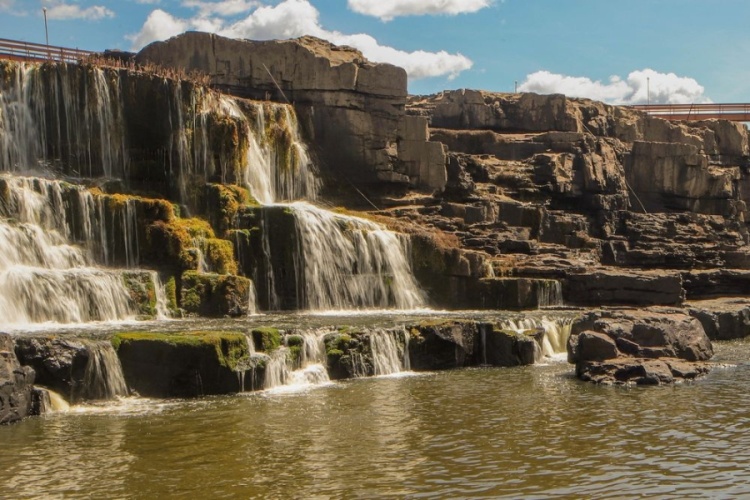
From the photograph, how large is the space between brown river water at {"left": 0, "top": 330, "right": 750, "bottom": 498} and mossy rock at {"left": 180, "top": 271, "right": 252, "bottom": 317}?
8.76 metres

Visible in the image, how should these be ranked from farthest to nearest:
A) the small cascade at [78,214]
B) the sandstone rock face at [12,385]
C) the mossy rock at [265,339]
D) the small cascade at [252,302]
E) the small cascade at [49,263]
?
the small cascade at [252,302]
the small cascade at [78,214]
the small cascade at [49,263]
the mossy rock at [265,339]
the sandstone rock face at [12,385]

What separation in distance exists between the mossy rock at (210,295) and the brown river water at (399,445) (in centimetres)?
876

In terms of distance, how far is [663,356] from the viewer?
24.8 metres

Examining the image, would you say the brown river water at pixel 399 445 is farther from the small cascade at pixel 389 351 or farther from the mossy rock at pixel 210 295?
the mossy rock at pixel 210 295

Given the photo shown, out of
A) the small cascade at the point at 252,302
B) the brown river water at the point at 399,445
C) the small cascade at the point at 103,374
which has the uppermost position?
the small cascade at the point at 252,302

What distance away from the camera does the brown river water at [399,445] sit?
13.8 meters

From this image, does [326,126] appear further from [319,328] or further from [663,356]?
[663,356]

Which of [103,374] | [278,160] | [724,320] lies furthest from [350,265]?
[103,374]

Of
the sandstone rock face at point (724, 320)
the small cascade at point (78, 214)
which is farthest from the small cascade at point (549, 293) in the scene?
the small cascade at point (78, 214)

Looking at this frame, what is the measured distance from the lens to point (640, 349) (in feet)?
81.2

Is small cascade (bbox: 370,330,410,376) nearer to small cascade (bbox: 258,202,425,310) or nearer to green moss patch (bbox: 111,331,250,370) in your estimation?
green moss patch (bbox: 111,331,250,370)

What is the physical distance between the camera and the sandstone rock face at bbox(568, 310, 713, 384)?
2330 centimetres

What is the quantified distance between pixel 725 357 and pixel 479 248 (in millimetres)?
14162

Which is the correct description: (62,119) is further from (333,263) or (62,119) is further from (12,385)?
(12,385)
